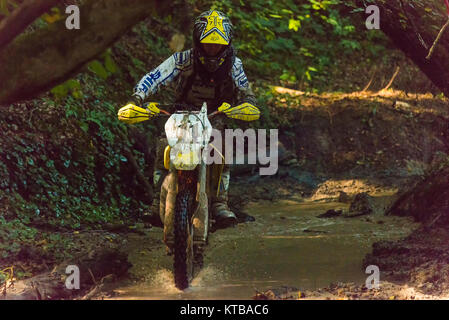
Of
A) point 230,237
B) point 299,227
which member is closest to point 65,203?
point 230,237

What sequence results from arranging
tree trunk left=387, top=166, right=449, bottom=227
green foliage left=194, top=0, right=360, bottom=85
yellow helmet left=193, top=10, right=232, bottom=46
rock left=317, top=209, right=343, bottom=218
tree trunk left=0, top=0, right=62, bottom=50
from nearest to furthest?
1. tree trunk left=0, top=0, right=62, bottom=50
2. yellow helmet left=193, top=10, right=232, bottom=46
3. tree trunk left=387, top=166, right=449, bottom=227
4. rock left=317, top=209, right=343, bottom=218
5. green foliage left=194, top=0, right=360, bottom=85

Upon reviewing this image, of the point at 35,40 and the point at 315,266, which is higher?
the point at 35,40

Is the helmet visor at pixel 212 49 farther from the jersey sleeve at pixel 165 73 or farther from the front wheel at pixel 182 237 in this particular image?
the front wheel at pixel 182 237

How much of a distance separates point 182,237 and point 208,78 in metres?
1.84

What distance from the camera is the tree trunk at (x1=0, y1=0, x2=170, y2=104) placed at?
389 cm

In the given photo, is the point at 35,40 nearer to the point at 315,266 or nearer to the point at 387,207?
the point at 315,266

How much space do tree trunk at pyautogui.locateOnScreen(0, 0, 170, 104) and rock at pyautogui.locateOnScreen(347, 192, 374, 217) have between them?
18.7 ft

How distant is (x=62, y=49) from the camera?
3924 millimetres

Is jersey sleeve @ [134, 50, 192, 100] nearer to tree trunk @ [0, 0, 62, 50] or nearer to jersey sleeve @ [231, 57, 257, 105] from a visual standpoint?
jersey sleeve @ [231, 57, 257, 105]

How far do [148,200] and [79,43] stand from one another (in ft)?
19.3

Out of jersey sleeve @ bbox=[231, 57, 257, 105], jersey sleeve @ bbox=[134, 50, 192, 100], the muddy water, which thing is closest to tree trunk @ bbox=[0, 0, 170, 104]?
the muddy water

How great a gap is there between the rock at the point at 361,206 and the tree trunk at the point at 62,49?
5704 millimetres

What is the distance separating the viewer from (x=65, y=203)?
8.33 metres

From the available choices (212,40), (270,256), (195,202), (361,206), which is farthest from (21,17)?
(361,206)
